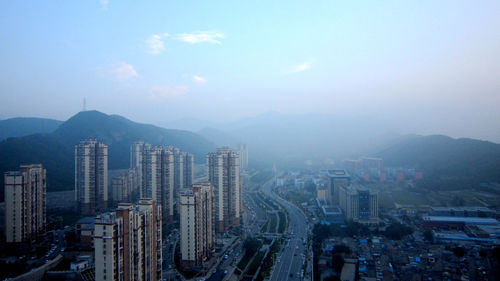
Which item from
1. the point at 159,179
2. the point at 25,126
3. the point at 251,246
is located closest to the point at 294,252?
the point at 251,246

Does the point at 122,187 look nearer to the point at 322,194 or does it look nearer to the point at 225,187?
the point at 225,187

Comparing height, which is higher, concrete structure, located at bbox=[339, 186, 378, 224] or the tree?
concrete structure, located at bbox=[339, 186, 378, 224]

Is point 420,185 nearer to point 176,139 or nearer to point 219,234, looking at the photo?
point 219,234

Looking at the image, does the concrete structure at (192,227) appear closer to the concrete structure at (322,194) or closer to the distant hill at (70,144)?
the distant hill at (70,144)

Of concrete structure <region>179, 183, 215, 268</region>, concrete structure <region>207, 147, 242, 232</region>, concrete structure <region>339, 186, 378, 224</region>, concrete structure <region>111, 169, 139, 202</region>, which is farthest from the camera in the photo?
concrete structure <region>111, 169, 139, 202</region>

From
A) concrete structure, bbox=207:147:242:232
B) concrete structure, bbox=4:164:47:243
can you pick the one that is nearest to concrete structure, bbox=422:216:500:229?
concrete structure, bbox=207:147:242:232

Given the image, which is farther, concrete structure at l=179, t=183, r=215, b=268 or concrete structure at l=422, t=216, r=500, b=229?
concrete structure at l=422, t=216, r=500, b=229

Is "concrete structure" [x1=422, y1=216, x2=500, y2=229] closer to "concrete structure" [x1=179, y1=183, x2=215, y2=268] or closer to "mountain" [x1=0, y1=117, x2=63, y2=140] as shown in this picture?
"concrete structure" [x1=179, y1=183, x2=215, y2=268]
